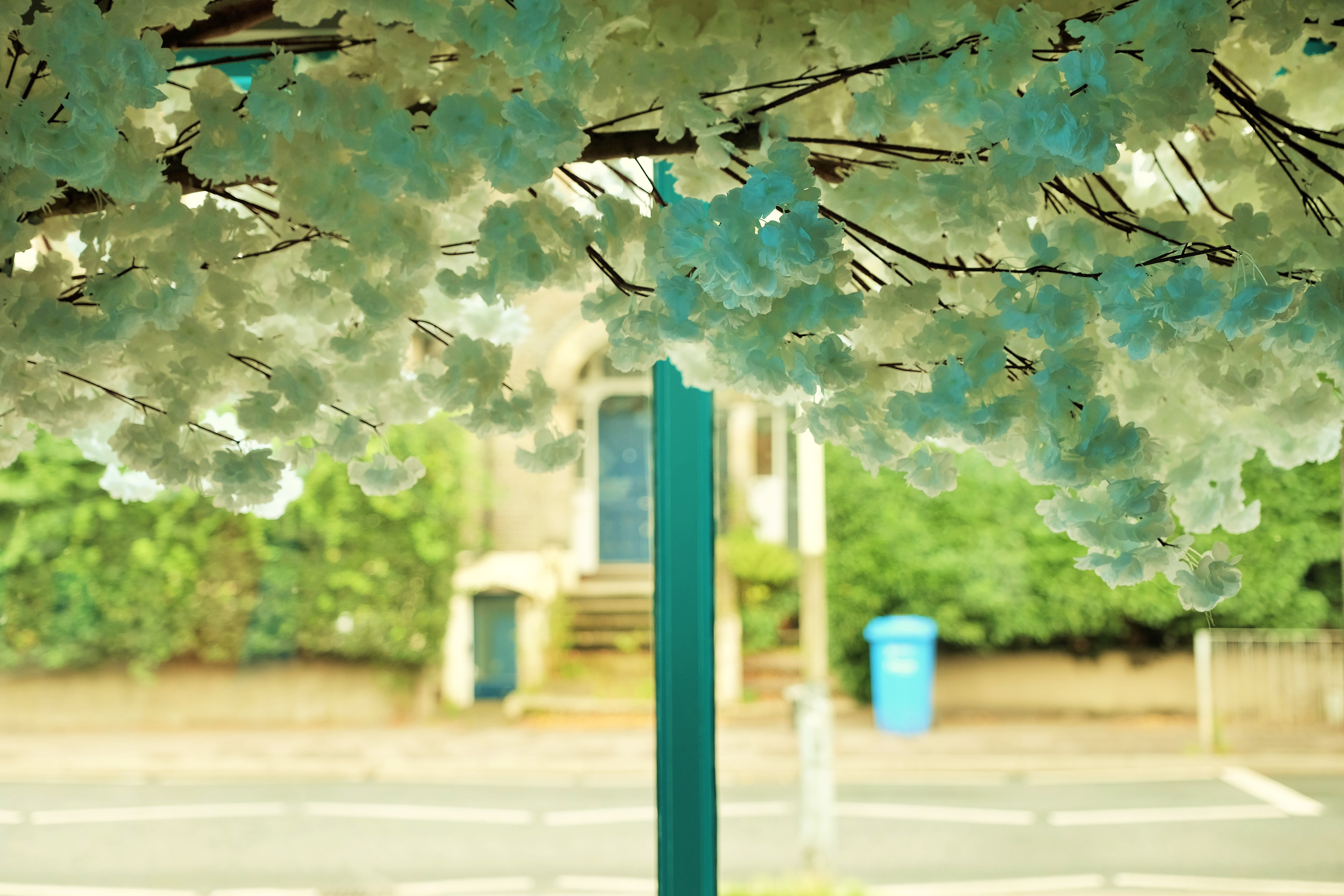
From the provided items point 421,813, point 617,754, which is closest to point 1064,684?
point 617,754

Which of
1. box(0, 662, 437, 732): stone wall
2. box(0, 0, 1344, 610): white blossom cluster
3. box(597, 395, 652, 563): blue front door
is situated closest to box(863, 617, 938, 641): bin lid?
box(597, 395, 652, 563): blue front door

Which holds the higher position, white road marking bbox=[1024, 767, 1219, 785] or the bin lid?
the bin lid

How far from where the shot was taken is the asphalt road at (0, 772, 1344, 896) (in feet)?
12.2

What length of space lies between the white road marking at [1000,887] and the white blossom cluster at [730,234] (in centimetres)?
314

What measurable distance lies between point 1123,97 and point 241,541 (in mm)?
5721

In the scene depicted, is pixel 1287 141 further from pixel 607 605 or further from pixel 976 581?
pixel 607 605

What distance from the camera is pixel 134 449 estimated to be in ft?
2.39

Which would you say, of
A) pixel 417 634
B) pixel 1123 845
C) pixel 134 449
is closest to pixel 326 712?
pixel 417 634

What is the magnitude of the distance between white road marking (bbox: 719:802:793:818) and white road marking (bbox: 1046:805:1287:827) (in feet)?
3.71

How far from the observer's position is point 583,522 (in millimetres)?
7191

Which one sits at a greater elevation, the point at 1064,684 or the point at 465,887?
the point at 1064,684

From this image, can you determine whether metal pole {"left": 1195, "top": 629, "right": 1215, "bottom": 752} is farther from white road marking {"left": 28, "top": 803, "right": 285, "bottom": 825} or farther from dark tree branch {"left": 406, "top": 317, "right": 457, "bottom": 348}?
dark tree branch {"left": 406, "top": 317, "right": 457, "bottom": 348}

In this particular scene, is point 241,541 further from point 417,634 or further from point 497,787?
point 497,787

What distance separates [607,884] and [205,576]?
3100 millimetres
